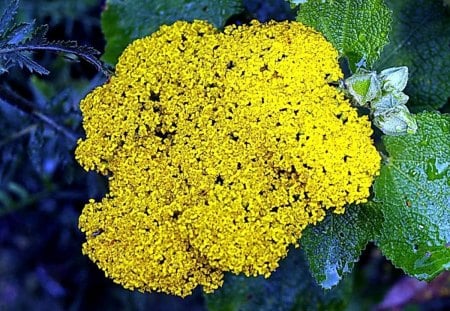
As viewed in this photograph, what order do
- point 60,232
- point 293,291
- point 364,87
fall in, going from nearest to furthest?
point 364,87
point 293,291
point 60,232

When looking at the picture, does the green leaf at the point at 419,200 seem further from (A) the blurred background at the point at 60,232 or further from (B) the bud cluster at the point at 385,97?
(A) the blurred background at the point at 60,232

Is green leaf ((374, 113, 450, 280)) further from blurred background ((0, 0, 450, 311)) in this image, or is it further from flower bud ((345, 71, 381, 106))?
blurred background ((0, 0, 450, 311))

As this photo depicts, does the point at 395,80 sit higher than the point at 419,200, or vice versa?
the point at 395,80

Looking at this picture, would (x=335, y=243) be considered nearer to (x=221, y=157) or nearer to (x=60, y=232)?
(x=221, y=157)

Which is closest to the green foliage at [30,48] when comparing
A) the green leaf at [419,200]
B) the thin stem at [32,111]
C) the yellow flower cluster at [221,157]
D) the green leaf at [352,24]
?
the yellow flower cluster at [221,157]

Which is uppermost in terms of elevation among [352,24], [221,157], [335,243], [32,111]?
[352,24]

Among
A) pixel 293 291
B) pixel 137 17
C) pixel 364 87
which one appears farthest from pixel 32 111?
pixel 364 87
